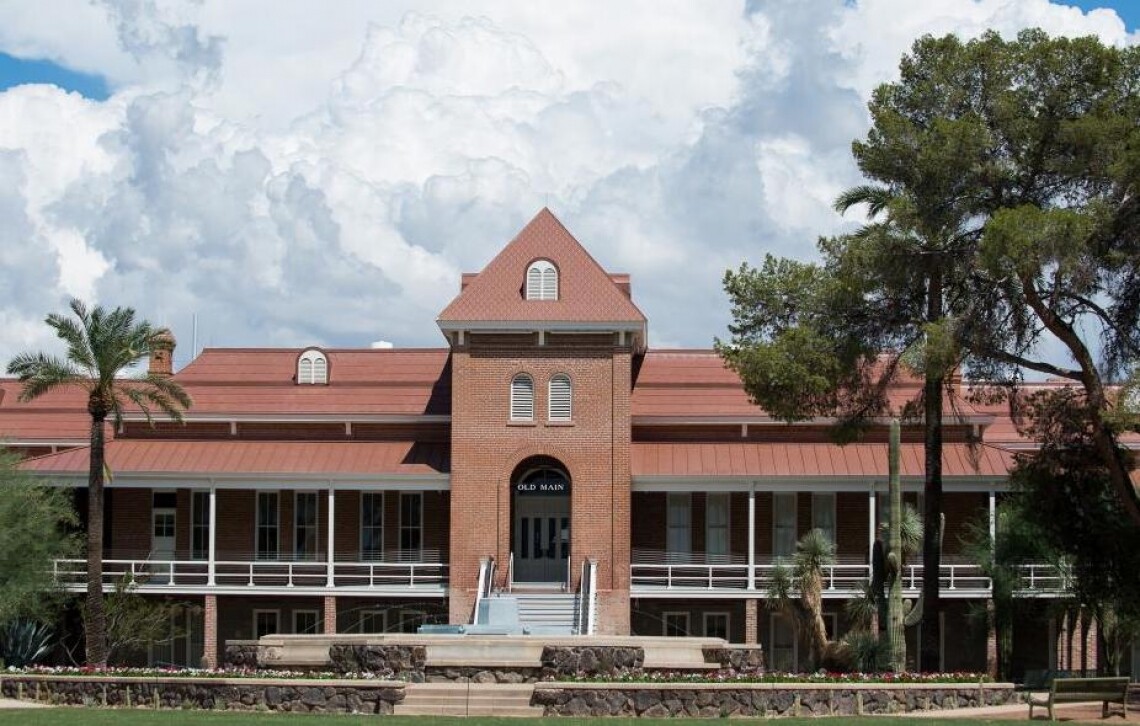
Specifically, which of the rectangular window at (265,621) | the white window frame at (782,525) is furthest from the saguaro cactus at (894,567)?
the rectangular window at (265,621)

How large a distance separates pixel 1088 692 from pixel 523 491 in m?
21.1

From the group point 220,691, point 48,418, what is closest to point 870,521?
point 220,691

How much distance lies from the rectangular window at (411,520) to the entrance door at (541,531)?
2727 mm

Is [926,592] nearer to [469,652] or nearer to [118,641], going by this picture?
[469,652]

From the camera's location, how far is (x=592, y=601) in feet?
149

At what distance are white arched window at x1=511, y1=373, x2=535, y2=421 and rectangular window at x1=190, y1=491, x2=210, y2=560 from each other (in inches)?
356

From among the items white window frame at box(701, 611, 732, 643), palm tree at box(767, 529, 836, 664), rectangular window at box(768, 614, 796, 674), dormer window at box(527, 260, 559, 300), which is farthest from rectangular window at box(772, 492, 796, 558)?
dormer window at box(527, 260, 559, 300)

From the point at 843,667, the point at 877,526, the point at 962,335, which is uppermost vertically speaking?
the point at 962,335

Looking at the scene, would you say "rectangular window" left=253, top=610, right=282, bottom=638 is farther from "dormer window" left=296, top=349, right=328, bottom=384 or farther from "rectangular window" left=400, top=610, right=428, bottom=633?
"dormer window" left=296, top=349, right=328, bottom=384

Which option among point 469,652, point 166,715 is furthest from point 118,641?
point 166,715

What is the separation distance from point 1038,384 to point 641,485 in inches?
545

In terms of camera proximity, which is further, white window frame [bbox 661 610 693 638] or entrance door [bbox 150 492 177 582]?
entrance door [bbox 150 492 177 582]

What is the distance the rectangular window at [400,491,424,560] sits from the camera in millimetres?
A: 49719

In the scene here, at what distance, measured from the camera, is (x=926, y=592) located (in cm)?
3838
